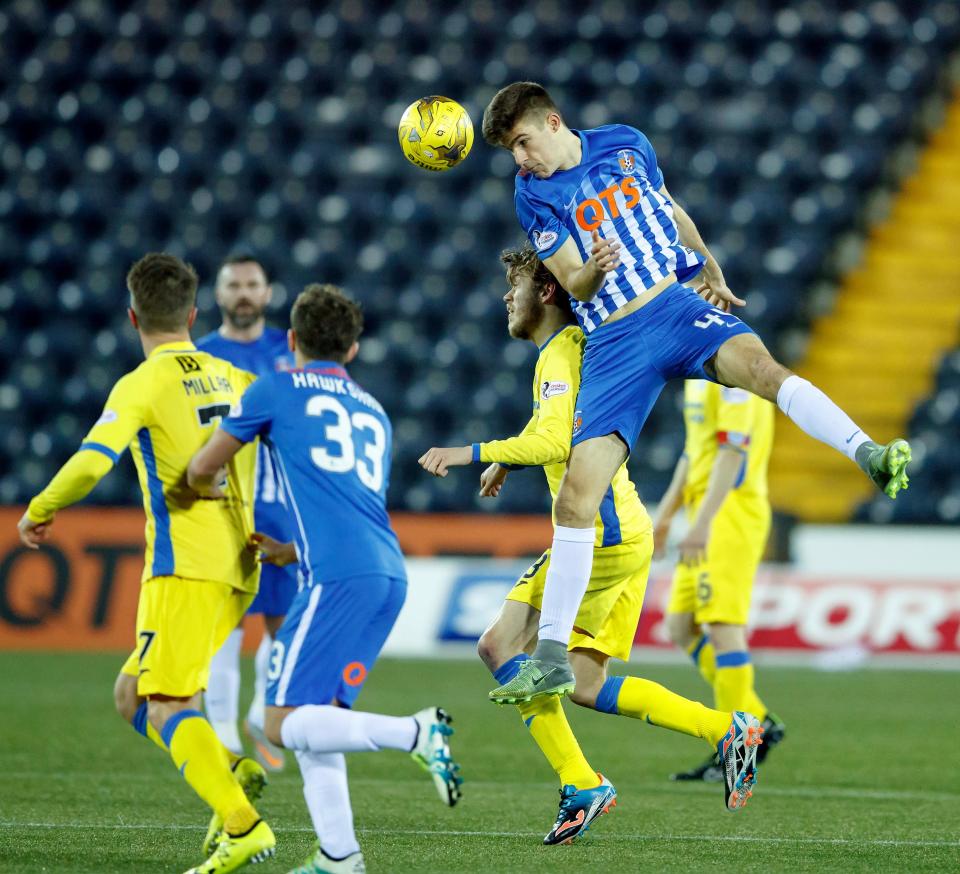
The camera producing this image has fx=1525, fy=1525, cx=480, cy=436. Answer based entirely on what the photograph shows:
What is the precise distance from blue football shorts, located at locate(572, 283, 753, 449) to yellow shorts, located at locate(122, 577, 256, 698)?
133cm

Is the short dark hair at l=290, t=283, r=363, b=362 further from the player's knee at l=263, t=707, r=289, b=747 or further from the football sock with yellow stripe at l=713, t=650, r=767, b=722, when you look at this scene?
the football sock with yellow stripe at l=713, t=650, r=767, b=722

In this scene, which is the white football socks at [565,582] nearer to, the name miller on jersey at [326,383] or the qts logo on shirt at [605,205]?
the name miller on jersey at [326,383]

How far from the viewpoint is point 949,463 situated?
14.0 m

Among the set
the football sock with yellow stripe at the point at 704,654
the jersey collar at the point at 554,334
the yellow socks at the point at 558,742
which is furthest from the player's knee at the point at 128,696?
the football sock with yellow stripe at the point at 704,654

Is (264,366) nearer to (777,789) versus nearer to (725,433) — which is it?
(725,433)

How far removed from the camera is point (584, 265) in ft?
16.6

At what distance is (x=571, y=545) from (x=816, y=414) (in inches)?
35.2

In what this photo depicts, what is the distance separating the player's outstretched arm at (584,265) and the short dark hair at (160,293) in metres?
1.22

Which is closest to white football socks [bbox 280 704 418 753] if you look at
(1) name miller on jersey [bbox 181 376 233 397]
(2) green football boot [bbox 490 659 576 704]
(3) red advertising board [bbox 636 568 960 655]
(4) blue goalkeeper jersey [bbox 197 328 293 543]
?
(2) green football boot [bbox 490 659 576 704]

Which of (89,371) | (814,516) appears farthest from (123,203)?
(814,516)

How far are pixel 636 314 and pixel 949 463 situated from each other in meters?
9.57

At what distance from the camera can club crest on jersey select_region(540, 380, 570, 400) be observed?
5.05 meters

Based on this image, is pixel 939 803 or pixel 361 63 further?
pixel 361 63

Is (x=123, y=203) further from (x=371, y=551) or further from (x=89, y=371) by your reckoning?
(x=371, y=551)
